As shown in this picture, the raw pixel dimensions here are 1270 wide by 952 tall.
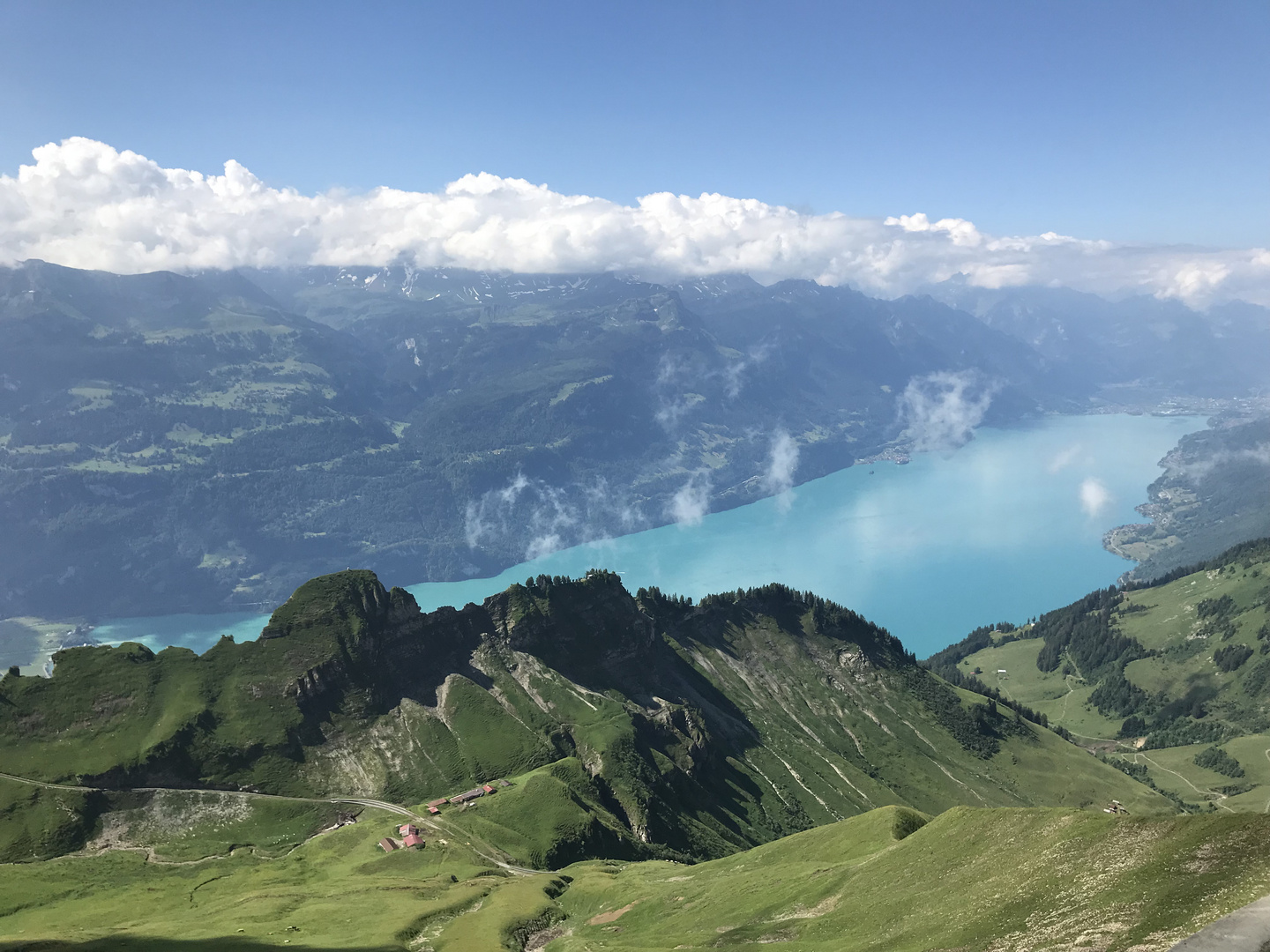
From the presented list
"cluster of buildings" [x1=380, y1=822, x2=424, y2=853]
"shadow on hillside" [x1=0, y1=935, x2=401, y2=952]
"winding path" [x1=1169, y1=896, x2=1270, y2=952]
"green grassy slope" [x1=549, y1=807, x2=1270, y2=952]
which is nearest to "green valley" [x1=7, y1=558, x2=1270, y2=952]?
"green grassy slope" [x1=549, y1=807, x2=1270, y2=952]

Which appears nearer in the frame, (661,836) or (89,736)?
(89,736)

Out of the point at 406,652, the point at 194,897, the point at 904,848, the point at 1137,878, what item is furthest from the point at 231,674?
the point at 1137,878

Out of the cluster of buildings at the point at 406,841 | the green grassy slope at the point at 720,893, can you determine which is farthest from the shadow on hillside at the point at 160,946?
the cluster of buildings at the point at 406,841

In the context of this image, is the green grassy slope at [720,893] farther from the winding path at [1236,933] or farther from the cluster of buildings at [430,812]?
the cluster of buildings at [430,812]

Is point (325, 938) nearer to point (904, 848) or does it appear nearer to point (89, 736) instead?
point (904, 848)

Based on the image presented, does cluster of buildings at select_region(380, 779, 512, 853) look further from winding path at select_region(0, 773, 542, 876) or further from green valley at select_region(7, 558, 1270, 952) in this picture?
winding path at select_region(0, 773, 542, 876)

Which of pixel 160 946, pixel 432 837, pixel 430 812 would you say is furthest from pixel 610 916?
pixel 430 812
